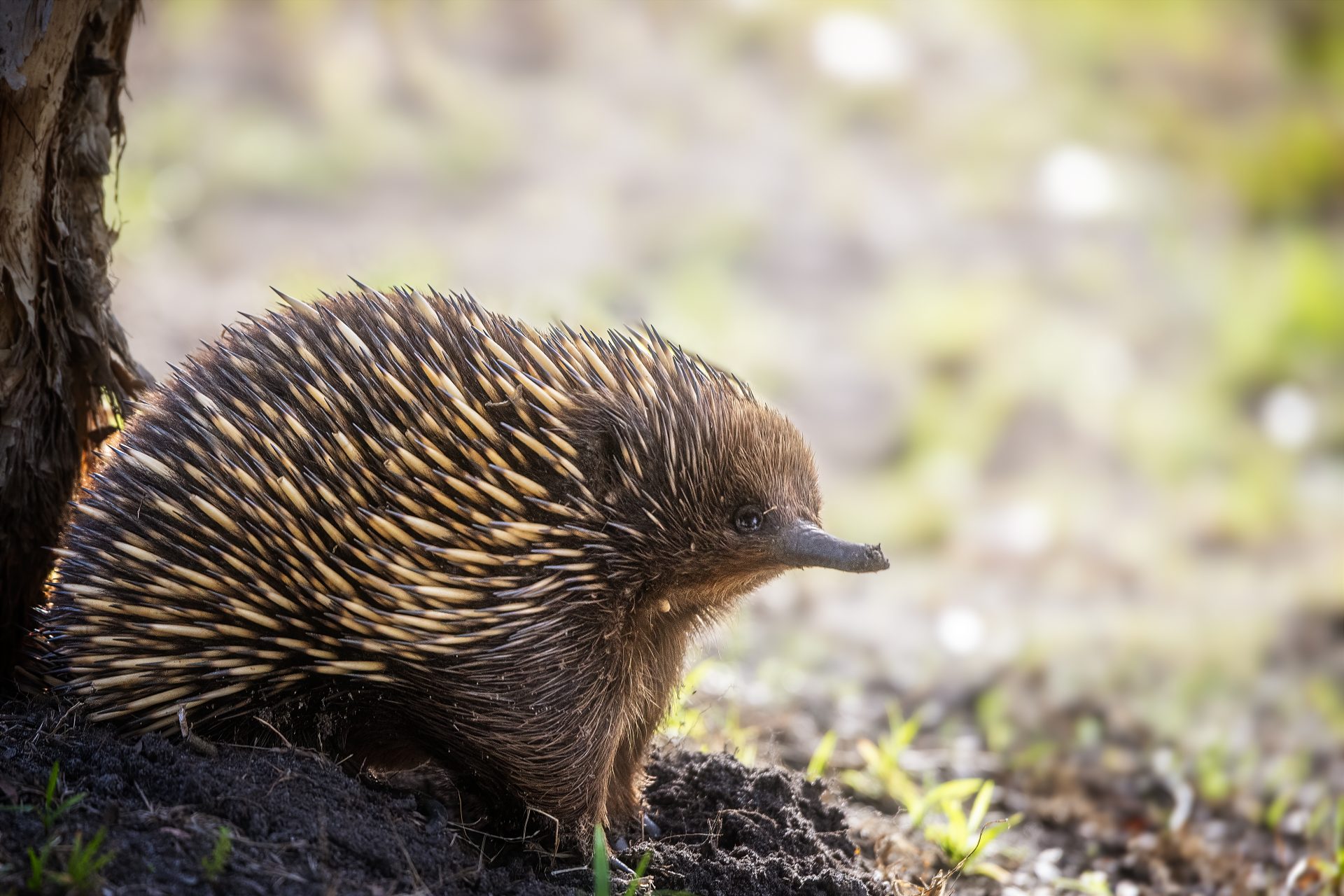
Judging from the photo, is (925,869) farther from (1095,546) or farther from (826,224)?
(826,224)

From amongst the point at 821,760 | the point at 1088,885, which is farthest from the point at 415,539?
the point at 1088,885

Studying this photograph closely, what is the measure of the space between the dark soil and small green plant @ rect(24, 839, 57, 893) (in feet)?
0.07

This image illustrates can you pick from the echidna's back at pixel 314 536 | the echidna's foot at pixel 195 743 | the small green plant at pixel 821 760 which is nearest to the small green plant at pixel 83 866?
the echidna's foot at pixel 195 743

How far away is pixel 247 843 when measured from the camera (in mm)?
3172

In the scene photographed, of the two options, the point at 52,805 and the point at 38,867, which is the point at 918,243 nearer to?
the point at 52,805

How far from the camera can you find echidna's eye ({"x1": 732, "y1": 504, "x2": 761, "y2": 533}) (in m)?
3.74

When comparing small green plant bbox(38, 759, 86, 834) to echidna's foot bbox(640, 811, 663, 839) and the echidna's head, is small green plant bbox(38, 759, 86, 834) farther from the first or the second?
echidna's foot bbox(640, 811, 663, 839)

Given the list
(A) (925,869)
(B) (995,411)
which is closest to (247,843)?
(A) (925,869)

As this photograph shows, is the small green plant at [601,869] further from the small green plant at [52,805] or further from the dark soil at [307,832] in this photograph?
the small green plant at [52,805]

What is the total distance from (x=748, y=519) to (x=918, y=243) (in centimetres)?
930

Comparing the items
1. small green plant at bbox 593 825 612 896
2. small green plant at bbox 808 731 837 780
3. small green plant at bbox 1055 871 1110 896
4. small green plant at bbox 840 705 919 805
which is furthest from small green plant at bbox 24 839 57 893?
small green plant at bbox 1055 871 1110 896

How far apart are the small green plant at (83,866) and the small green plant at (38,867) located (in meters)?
0.05

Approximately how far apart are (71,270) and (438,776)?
2.10 m

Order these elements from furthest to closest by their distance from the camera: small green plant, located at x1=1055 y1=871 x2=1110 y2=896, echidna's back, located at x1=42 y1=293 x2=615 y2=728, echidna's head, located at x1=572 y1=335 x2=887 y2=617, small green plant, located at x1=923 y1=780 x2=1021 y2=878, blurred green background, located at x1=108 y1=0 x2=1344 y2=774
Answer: blurred green background, located at x1=108 y1=0 x2=1344 y2=774 → small green plant, located at x1=1055 y1=871 x2=1110 y2=896 → small green plant, located at x1=923 y1=780 x2=1021 y2=878 → echidna's head, located at x1=572 y1=335 x2=887 y2=617 → echidna's back, located at x1=42 y1=293 x2=615 y2=728
